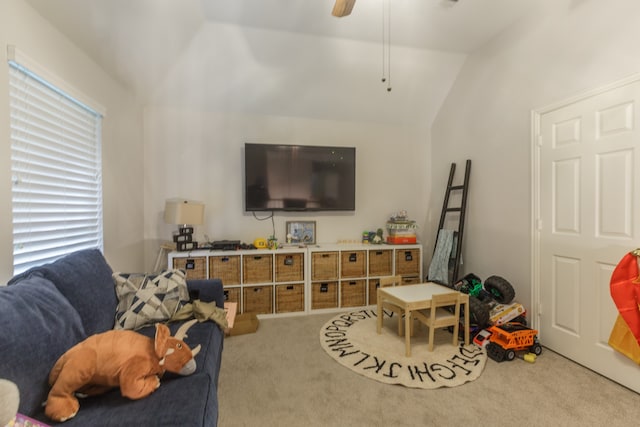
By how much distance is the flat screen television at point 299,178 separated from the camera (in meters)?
3.50

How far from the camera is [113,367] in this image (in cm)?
117

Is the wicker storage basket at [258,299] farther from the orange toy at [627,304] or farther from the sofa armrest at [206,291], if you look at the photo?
the orange toy at [627,304]

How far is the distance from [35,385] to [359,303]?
2939 millimetres

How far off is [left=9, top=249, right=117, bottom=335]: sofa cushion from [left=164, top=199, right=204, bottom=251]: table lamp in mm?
1173

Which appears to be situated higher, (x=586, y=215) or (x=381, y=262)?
(x=586, y=215)

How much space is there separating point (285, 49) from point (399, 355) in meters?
3.07

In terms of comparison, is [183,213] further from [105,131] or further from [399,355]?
[399,355]

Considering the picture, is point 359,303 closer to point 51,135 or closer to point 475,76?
point 475,76

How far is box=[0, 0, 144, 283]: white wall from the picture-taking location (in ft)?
4.91

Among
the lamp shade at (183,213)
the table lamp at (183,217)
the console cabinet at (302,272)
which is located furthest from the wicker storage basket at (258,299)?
the lamp shade at (183,213)

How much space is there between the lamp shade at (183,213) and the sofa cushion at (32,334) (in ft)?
5.51

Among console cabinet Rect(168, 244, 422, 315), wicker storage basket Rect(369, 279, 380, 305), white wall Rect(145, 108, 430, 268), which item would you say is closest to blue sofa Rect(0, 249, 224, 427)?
console cabinet Rect(168, 244, 422, 315)

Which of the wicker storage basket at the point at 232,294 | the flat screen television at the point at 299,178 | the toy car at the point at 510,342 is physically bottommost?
the toy car at the point at 510,342

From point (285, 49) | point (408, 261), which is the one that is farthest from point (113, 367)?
point (408, 261)
